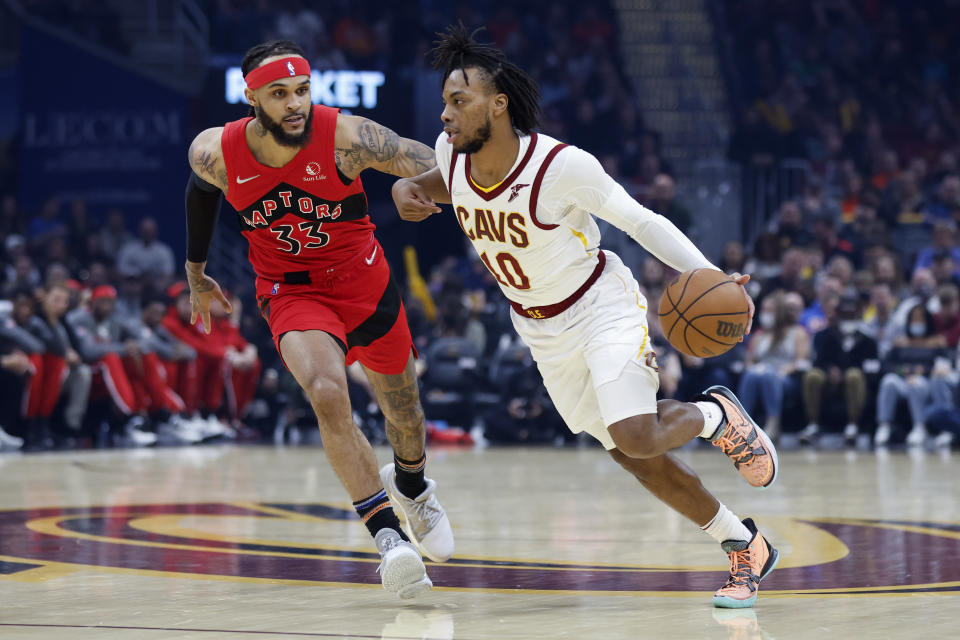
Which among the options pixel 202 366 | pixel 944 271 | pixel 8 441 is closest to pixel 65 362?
pixel 8 441

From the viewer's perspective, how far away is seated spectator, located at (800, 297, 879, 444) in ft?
42.6

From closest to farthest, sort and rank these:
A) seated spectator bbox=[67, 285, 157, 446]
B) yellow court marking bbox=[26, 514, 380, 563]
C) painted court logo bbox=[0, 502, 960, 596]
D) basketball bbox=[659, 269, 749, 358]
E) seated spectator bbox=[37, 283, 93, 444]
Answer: basketball bbox=[659, 269, 749, 358], painted court logo bbox=[0, 502, 960, 596], yellow court marking bbox=[26, 514, 380, 563], seated spectator bbox=[37, 283, 93, 444], seated spectator bbox=[67, 285, 157, 446]

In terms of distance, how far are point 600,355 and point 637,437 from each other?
1.07ft

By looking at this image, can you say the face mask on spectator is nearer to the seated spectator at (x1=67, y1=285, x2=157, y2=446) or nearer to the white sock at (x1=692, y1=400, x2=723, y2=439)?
the seated spectator at (x1=67, y1=285, x2=157, y2=446)

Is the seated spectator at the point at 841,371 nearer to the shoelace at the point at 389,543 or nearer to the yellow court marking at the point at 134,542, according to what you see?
the yellow court marking at the point at 134,542

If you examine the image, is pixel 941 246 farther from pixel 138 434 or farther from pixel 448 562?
pixel 448 562

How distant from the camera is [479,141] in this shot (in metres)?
4.77

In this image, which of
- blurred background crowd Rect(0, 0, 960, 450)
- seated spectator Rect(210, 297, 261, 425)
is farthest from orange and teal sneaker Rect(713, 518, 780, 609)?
seated spectator Rect(210, 297, 261, 425)

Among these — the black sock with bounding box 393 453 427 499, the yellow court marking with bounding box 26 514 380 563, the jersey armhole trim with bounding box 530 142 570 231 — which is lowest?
the yellow court marking with bounding box 26 514 380 563

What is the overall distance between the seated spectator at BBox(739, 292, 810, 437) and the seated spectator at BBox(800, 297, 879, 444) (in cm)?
18

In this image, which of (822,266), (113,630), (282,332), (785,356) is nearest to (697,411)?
(282,332)

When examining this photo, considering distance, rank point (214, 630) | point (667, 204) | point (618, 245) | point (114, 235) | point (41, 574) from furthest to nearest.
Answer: point (114, 235), point (618, 245), point (667, 204), point (41, 574), point (214, 630)

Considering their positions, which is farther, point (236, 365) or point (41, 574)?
point (236, 365)

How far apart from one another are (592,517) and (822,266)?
856cm
